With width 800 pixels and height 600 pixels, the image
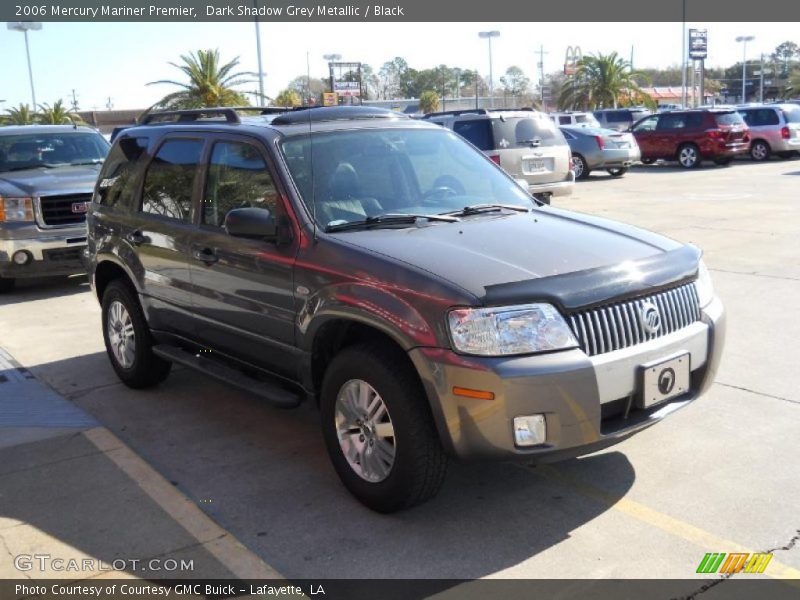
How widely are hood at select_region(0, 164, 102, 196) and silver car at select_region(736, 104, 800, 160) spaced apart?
2080 centimetres

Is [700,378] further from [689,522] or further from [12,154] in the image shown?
[12,154]

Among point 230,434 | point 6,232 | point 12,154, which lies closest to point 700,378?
point 230,434

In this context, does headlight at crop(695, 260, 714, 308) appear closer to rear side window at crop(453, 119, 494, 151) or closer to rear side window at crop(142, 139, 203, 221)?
rear side window at crop(142, 139, 203, 221)

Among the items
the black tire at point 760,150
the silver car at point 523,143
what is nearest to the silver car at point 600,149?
the black tire at point 760,150

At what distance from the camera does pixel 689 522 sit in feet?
12.9

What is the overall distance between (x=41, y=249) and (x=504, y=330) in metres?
7.69

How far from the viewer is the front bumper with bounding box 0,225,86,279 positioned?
970cm

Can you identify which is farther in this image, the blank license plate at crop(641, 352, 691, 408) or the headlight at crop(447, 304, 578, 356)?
the blank license plate at crop(641, 352, 691, 408)

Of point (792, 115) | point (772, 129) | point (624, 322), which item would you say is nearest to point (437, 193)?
point (624, 322)

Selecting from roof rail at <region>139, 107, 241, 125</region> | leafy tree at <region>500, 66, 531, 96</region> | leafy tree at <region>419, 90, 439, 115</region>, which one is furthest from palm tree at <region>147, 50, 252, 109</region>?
leafy tree at <region>500, 66, 531, 96</region>

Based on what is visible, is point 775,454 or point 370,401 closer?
point 370,401

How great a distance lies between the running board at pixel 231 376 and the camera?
4.65 m

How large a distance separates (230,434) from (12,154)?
7.25m

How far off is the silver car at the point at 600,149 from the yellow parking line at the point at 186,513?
19.0 m
